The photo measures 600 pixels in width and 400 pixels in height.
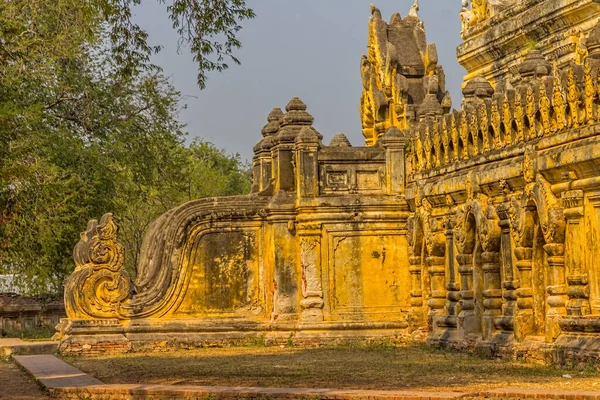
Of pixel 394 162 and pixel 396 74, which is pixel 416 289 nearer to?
pixel 394 162

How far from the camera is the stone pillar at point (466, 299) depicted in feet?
58.1

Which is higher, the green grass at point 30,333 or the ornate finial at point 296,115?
the ornate finial at point 296,115

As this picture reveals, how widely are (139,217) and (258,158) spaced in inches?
678

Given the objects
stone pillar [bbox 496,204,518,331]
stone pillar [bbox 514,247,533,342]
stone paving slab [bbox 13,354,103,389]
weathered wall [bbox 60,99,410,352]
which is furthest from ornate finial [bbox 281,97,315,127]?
stone pillar [bbox 514,247,533,342]

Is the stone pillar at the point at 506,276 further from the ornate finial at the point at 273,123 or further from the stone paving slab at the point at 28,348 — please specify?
the stone paving slab at the point at 28,348

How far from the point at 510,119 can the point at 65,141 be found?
12632 mm

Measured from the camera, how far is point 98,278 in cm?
2014

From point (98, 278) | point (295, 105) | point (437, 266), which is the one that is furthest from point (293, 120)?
point (98, 278)

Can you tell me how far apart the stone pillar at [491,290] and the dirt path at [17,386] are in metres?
5.89

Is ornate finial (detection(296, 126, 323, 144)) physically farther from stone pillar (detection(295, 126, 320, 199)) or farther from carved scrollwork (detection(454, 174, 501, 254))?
carved scrollwork (detection(454, 174, 501, 254))

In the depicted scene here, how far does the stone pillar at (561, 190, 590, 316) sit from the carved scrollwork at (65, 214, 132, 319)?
795 centimetres

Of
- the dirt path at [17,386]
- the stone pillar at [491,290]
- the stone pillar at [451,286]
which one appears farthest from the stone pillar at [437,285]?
the dirt path at [17,386]

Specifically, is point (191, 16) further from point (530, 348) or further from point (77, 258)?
point (77, 258)

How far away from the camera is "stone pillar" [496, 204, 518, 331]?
1625 centimetres
